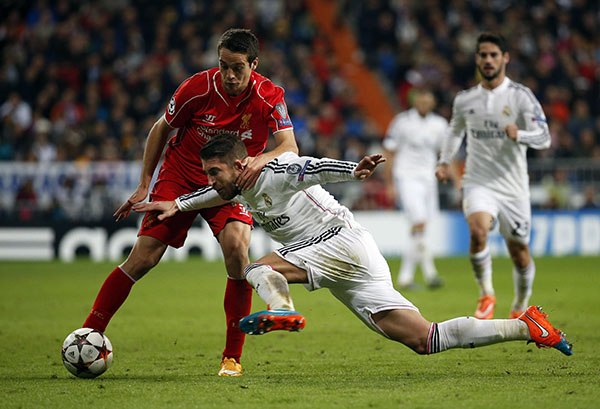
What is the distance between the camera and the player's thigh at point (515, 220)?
→ 8078 mm

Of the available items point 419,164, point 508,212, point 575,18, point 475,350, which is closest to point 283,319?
point 475,350

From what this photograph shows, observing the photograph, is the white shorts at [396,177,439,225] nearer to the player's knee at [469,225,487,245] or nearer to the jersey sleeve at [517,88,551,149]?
the player's knee at [469,225,487,245]

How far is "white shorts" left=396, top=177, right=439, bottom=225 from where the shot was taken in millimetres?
12008

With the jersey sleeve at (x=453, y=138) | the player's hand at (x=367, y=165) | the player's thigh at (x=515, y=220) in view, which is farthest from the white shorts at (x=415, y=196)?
the player's hand at (x=367, y=165)

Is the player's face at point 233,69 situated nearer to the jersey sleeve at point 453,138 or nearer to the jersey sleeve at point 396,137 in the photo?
Answer: the jersey sleeve at point 453,138

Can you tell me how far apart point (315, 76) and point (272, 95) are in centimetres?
1558

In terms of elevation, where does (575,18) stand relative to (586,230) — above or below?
above

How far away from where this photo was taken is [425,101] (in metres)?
12.2

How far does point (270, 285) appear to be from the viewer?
4.79 m

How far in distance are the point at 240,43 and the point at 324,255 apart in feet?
4.72

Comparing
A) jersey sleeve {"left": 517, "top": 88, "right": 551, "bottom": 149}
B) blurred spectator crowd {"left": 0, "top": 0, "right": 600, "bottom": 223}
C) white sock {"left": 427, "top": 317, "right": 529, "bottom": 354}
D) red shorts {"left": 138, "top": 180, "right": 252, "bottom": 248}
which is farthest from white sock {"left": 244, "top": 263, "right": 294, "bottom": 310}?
blurred spectator crowd {"left": 0, "top": 0, "right": 600, "bottom": 223}

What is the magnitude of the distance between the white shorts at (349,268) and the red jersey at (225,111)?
100cm

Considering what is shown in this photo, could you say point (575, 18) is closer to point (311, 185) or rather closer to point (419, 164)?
point (419, 164)

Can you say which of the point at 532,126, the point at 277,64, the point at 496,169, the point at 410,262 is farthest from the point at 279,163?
the point at 277,64
